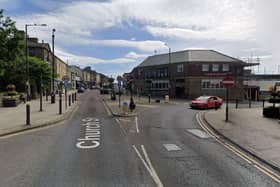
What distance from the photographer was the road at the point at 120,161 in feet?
23.4

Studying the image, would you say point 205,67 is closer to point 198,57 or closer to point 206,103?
point 198,57

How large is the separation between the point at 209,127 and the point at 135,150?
7.81 meters

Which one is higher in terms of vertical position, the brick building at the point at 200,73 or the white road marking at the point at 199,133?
the brick building at the point at 200,73

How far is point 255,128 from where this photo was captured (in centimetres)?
1622

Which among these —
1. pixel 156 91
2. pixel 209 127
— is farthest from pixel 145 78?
pixel 209 127

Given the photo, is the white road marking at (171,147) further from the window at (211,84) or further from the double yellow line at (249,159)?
the window at (211,84)

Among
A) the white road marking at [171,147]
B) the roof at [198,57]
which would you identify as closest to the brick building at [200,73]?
the roof at [198,57]

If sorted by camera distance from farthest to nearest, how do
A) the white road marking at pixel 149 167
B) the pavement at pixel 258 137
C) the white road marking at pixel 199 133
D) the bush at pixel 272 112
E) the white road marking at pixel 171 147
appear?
the bush at pixel 272 112, the white road marking at pixel 199 133, the white road marking at pixel 171 147, the pavement at pixel 258 137, the white road marking at pixel 149 167

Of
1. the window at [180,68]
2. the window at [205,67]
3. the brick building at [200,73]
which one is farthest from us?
the window at [180,68]

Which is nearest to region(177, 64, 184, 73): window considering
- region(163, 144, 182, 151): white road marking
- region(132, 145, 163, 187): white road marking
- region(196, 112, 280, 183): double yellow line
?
region(196, 112, 280, 183): double yellow line

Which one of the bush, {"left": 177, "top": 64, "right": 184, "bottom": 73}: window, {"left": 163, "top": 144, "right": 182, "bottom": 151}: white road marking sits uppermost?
{"left": 177, "top": 64, "right": 184, "bottom": 73}: window

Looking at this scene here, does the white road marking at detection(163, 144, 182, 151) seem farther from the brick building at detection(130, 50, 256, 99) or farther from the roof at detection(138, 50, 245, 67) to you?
the roof at detection(138, 50, 245, 67)

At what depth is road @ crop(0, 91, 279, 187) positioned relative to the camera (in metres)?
7.14

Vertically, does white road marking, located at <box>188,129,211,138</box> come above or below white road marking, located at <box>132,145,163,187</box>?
below
